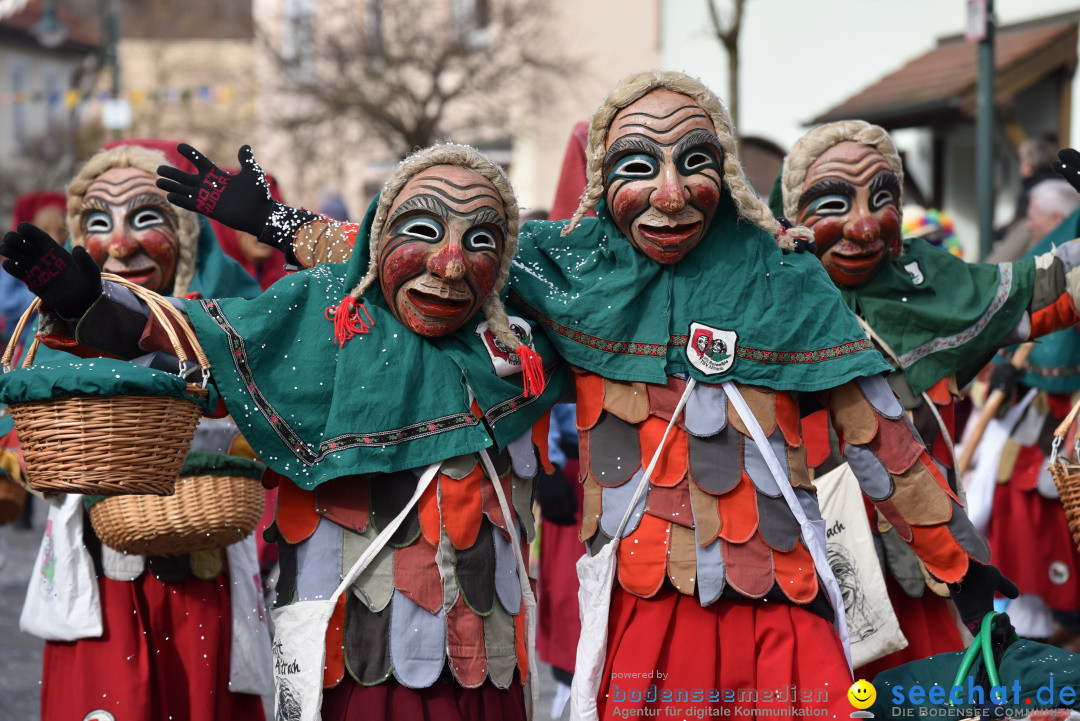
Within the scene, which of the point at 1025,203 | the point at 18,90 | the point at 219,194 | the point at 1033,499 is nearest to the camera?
the point at 219,194

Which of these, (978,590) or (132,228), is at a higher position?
(132,228)

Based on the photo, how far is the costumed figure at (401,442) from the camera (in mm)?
3123

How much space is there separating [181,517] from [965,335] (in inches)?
95.7

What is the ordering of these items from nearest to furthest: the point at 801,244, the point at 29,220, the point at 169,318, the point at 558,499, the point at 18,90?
1. the point at 169,318
2. the point at 801,244
3. the point at 558,499
4. the point at 29,220
5. the point at 18,90

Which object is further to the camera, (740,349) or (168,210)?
(168,210)

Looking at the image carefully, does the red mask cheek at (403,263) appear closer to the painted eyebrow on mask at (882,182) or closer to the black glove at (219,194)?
the black glove at (219,194)

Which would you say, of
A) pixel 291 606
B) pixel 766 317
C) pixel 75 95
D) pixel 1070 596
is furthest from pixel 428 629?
pixel 75 95

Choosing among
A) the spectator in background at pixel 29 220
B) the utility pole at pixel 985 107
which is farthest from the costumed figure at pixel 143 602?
the utility pole at pixel 985 107

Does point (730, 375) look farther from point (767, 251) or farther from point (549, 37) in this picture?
point (549, 37)

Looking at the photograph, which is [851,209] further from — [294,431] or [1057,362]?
[1057,362]

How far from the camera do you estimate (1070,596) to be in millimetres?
5883

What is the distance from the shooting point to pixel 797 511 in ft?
10.5

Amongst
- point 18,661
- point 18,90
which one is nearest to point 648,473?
point 18,661

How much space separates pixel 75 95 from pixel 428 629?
13258 millimetres
